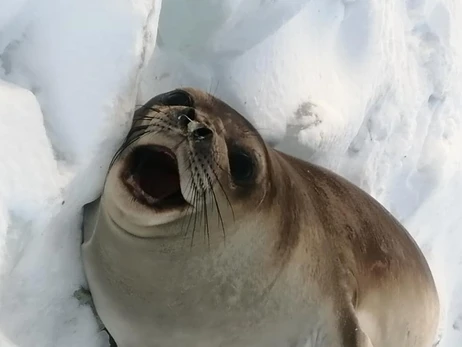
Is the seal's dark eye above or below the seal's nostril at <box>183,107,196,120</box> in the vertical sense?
below

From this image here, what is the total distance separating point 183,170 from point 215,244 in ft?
0.84

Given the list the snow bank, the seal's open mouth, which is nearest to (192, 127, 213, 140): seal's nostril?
the seal's open mouth

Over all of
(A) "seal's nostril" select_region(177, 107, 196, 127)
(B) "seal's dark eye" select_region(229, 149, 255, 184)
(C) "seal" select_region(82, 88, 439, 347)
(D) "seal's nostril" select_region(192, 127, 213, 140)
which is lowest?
(C) "seal" select_region(82, 88, 439, 347)

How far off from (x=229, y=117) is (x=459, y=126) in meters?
1.74

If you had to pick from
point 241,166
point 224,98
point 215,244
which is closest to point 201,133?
point 241,166

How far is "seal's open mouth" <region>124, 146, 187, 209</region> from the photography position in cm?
179

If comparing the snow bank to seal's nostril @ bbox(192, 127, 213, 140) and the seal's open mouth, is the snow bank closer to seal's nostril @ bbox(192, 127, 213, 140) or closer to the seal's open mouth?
the seal's open mouth

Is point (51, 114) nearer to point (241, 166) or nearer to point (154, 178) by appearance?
point (154, 178)

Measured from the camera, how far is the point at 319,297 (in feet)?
6.77

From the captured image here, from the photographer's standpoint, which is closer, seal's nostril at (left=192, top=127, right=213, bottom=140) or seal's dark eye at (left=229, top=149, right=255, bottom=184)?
seal's nostril at (left=192, top=127, right=213, bottom=140)

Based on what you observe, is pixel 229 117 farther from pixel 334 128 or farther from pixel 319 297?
pixel 334 128

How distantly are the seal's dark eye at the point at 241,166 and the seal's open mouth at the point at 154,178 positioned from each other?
145 millimetres

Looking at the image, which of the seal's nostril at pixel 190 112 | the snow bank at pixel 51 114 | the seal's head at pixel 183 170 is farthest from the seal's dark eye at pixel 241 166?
the snow bank at pixel 51 114

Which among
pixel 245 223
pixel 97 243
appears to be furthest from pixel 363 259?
pixel 97 243
